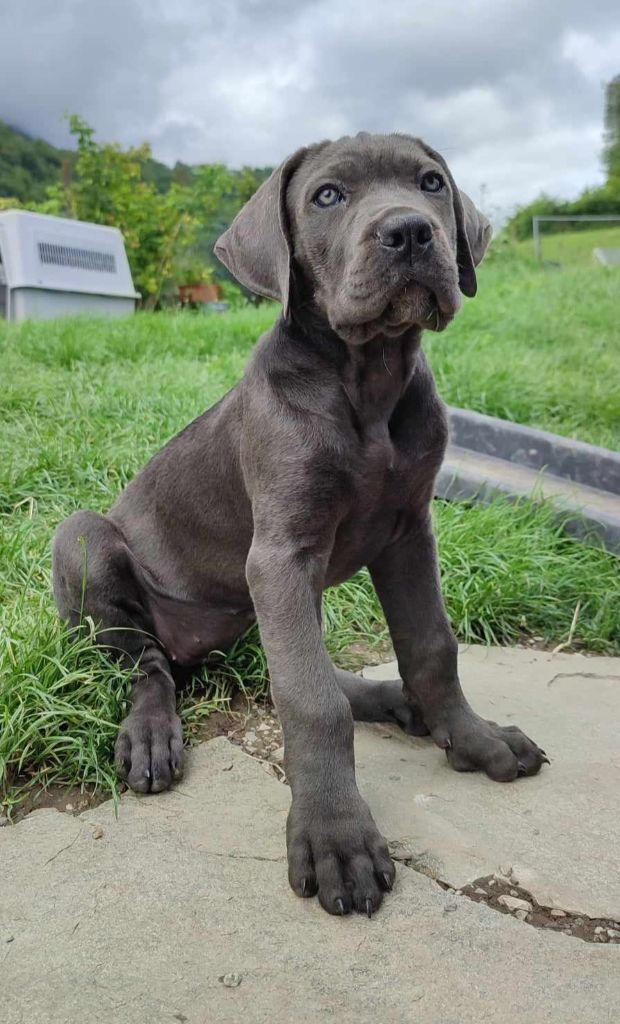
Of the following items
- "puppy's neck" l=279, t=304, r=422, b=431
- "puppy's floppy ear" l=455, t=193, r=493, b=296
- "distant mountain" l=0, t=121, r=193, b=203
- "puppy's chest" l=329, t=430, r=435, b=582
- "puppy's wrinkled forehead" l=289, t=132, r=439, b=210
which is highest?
"distant mountain" l=0, t=121, r=193, b=203

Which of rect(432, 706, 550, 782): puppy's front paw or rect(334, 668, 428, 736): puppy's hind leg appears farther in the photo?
rect(334, 668, 428, 736): puppy's hind leg

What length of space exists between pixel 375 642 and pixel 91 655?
126 cm

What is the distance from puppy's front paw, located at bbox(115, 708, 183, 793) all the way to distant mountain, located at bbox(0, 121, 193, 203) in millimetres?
18604

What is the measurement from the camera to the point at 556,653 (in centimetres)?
392

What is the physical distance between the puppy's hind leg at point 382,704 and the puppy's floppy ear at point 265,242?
1.27 meters

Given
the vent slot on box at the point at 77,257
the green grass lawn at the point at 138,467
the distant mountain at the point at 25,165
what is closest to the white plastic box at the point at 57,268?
the vent slot on box at the point at 77,257

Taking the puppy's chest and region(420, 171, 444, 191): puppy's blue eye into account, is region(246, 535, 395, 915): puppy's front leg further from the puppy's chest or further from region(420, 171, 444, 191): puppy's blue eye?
region(420, 171, 444, 191): puppy's blue eye

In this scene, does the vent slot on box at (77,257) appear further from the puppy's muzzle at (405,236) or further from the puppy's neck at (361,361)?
the puppy's muzzle at (405,236)

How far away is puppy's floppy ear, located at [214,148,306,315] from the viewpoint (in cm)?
265

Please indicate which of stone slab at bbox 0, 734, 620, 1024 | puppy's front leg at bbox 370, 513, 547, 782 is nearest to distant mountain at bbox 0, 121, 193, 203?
puppy's front leg at bbox 370, 513, 547, 782

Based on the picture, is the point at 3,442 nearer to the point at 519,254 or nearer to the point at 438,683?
the point at 438,683

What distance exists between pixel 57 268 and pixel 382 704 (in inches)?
379

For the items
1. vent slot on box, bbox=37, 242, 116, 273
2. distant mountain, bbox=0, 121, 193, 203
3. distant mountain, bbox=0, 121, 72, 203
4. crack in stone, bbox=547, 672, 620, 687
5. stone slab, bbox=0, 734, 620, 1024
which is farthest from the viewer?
distant mountain, bbox=0, 121, 72, 203

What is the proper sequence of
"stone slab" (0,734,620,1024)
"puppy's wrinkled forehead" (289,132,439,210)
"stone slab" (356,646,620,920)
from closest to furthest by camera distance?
"stone slab" (0,734,620,1024) < "stone slab" (356,646,620,920) < "puppy's wrinkled forehead" (289,132,439,210)
